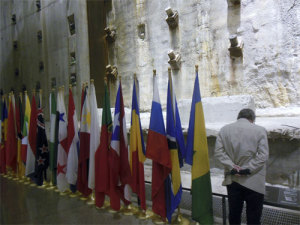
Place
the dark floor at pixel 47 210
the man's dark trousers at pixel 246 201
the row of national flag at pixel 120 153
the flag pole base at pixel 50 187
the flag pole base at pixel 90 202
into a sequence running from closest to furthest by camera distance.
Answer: the man's dark trousers at pixel 246 201, the row of national flag at pixel 120 153, the dark floor at pixel 47 210, the flag pole base at pixel 90 202, the flag pole base at pixel 50 187

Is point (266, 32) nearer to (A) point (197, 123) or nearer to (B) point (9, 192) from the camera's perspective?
(A) point (197, 123)

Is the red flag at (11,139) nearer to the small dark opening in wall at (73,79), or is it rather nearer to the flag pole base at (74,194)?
the flag pole base at (74,194)

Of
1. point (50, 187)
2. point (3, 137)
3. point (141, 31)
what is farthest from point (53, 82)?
point (50, 187)

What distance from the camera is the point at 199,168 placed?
Answer: 313 centimetres

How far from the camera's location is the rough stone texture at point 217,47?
495cm

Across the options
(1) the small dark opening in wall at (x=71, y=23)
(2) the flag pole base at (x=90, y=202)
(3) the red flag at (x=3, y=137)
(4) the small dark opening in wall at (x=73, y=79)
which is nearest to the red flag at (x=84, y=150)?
(2) the flag pole base at (x=90, y=202)

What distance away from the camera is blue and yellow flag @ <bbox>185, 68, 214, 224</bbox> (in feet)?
10.1

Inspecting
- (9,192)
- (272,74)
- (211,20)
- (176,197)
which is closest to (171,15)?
(211,20)

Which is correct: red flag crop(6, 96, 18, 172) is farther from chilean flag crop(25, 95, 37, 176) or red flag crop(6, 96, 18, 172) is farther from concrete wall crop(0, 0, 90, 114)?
concrete wall crop(0, 0, 90, 114)

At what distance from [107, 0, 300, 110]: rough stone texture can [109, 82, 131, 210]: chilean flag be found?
2.99m

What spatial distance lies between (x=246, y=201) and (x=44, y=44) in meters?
8.99

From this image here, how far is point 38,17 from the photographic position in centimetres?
964

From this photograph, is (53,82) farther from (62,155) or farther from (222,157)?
(222,157)

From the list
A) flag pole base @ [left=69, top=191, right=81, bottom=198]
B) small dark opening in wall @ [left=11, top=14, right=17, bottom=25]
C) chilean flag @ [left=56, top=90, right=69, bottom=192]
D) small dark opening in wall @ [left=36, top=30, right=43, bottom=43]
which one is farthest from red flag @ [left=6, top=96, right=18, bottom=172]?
small dark opening in wall @ [left=11, top=14, right=17, bottom=25]
